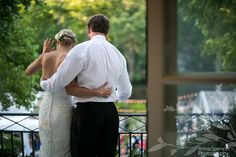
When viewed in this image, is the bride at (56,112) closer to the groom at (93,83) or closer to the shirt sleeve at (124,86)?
the groom at (93,83)

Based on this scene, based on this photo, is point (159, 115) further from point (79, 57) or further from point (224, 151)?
point (79, 57)

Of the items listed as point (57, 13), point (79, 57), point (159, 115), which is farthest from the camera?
point (57, 13)

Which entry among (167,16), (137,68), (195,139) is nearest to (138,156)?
(195,139)

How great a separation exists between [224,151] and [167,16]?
1001 mm

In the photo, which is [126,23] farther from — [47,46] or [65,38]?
[65,38]

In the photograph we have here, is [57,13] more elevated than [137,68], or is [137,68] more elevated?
[57,13]

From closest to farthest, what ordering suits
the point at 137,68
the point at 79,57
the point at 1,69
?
the point at 79,57 < the point at 1,69 < the point at 137,68

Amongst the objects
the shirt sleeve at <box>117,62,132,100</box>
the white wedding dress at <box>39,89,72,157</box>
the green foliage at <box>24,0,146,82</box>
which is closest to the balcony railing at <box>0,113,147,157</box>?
the shirt sleeve at <box>117,62,132,100</box>

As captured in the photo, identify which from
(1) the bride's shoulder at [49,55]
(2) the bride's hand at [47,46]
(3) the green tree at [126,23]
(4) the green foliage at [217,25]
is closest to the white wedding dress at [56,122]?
(1) the bride's shoulder at [49,55]

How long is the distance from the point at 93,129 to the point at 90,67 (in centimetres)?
40

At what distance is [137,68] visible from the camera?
1372cm

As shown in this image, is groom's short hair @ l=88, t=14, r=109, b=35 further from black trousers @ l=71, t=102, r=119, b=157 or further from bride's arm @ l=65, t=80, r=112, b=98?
black trousers @ l=71, t=102, r=119, b=157

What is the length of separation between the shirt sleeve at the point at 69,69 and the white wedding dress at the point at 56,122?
6.5 inches

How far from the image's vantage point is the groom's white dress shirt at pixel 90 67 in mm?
2307
